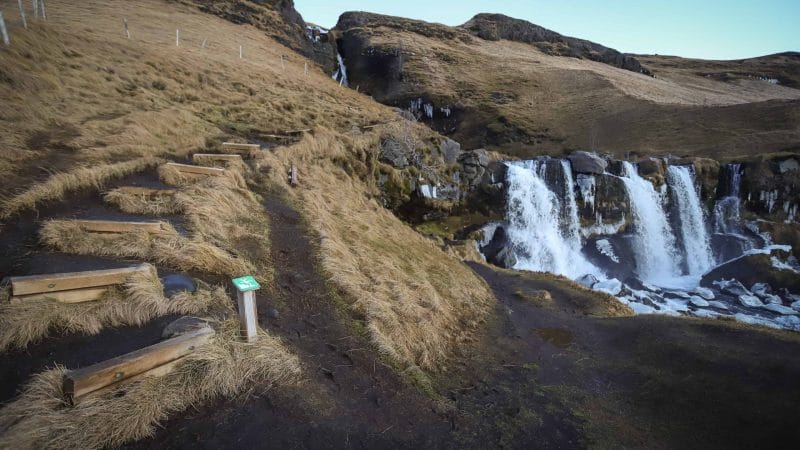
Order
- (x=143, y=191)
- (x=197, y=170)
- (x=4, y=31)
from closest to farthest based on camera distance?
(x=143, y=191)
(x=197, y=170)
(x=4, y=31)

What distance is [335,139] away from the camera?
57.1 ft

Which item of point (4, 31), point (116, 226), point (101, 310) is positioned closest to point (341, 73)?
point (4, 31)

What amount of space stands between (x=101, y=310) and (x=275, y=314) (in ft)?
7.26

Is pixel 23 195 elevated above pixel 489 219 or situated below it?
above

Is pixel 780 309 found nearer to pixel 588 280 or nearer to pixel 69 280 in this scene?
pixel 588 280

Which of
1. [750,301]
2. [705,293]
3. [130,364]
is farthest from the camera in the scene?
[705,293]

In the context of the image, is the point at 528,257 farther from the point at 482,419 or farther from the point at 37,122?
the point at 37,122

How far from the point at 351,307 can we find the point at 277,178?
6353 millimetres

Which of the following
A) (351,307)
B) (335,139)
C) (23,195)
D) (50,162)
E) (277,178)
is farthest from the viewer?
(335,139)

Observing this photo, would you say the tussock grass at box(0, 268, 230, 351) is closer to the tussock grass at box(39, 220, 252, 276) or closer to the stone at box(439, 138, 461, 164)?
the tussock grass at box(39, 220, 252, 276)

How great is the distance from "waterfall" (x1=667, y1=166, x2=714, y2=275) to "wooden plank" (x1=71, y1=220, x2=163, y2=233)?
28047mm

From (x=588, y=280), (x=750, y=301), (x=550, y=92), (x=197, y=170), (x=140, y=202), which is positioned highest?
(x=550, y=92)

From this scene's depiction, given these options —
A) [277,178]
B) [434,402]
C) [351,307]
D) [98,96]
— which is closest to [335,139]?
[277,178]

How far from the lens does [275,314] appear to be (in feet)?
19.2
